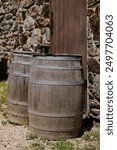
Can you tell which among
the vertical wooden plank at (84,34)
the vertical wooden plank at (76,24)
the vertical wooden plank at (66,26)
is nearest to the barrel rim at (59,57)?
the vertical wooden plank at (84,34)

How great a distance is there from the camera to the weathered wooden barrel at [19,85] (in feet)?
15.2

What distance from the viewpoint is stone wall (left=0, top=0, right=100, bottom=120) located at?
15.1 feet

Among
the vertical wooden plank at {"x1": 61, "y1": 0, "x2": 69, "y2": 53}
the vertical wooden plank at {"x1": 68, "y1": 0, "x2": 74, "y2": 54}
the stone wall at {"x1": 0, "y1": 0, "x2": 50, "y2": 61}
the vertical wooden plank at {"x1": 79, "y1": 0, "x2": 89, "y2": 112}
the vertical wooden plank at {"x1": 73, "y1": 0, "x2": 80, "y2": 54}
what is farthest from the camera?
the stone wall at {"x1": 0, "y1": 0, "x2": 50, "y2": 61}

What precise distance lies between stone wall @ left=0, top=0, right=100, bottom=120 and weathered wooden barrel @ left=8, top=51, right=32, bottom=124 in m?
0.83

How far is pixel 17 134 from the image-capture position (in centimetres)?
445

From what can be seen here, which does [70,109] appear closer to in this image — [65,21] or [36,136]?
[36,136]

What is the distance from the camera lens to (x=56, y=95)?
4.05m

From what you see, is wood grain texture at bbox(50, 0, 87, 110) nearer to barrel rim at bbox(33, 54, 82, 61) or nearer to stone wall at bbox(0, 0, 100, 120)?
stone wall at bbox(0, 0, 100, 120)

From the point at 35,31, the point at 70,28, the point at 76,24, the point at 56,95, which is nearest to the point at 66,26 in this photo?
the point at 70,28

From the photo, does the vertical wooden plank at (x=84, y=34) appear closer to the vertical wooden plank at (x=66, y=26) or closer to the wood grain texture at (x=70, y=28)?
the wood grain texture at (x=70, y=28)

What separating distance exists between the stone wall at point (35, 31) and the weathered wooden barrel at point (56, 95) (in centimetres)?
50

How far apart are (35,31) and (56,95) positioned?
9.27ft

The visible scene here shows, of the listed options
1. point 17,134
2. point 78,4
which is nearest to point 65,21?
point 78,4

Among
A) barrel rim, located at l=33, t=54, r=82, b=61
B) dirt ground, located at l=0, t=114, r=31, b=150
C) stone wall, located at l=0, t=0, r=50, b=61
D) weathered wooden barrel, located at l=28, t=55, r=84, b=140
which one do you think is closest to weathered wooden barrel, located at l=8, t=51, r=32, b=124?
dirt ground, located at l=0, t=114, r=31, b=150
